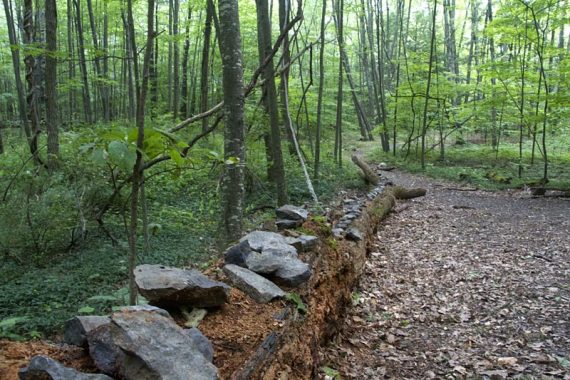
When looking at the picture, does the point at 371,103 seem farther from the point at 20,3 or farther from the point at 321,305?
the point at 321,305

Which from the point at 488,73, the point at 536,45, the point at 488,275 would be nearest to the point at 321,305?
the point at 488,275

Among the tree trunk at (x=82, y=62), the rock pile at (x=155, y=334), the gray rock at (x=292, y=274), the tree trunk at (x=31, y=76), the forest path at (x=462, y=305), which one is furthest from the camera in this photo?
the tree trunk at (x=82, y=62)

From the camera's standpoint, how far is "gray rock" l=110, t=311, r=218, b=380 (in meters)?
1.91

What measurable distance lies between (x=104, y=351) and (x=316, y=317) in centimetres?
214

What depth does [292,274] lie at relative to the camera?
3.71 meters

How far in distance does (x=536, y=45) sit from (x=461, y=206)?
6.75 metres

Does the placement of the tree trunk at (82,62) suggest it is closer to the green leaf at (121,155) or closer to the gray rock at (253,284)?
the gray rock at (253,284)

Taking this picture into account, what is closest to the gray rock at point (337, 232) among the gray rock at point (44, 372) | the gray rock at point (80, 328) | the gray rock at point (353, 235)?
the gray rock at point (353, 235)

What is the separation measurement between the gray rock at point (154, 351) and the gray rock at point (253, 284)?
1.07 meters

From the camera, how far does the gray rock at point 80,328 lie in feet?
7.12

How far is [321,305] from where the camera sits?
397 centimetres

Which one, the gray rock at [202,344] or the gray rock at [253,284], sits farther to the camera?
the gray rock at [253,284]

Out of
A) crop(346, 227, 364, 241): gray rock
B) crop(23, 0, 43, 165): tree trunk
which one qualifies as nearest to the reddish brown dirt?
crop(346, 227, 364, 241): gray rock

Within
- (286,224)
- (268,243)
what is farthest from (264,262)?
(286,224)
